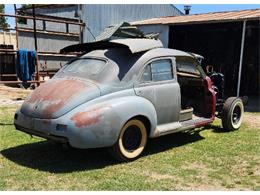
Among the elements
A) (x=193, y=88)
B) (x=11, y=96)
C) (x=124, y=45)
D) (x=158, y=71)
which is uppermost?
(x=124, y=45)

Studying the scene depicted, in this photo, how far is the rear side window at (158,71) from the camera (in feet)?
22.5

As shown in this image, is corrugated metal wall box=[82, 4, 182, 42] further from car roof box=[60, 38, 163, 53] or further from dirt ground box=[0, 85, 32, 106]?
car roof box=[60, 38, 163, 53]

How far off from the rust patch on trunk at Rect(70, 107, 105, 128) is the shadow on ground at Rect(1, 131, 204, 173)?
668mm

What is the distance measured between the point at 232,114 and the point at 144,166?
3240mm

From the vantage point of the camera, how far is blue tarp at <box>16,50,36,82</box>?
14180mm

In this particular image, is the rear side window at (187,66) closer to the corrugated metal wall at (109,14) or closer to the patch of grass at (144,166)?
the patch of grass at (144,166)

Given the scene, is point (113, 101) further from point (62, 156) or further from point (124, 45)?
point (62, 156)

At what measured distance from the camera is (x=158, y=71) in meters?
7.07

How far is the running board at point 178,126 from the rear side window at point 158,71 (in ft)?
2.56

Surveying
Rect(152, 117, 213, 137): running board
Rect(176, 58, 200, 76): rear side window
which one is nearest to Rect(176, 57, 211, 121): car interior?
Rect(176, 58, 200, 76): rear side window

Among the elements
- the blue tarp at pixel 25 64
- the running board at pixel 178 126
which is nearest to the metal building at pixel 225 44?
the blue tarp at pixel 25 64

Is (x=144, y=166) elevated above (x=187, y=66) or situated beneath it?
situated beneath

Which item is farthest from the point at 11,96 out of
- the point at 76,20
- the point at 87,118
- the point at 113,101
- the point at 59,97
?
the point at 87,118

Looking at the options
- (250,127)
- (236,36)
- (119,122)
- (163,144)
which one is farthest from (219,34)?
(119,122)
